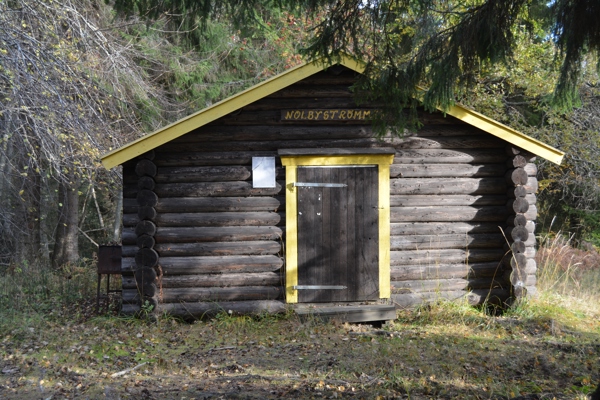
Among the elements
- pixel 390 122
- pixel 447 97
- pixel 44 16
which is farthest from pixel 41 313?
pixel 447 97

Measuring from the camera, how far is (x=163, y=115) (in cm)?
1608

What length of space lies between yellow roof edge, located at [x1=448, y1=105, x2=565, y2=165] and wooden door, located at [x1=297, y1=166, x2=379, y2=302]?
1.63 metres

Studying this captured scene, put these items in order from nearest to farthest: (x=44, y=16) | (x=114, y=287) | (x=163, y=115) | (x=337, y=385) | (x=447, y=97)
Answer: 1. (x=337, y=385)
2. (x=447, y=97)
3. (x=44, y=16)
4. (x=114, y=287)
5. (x=163, y=115)

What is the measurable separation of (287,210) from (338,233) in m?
0.89

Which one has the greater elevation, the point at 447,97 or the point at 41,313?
the point at 447,97

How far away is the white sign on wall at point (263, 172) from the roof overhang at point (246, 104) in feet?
2.94

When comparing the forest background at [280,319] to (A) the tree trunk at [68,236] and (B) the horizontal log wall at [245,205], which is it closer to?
(B) the horizontal log wall at [245,205]

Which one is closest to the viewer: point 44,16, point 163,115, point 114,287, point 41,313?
point 44,16

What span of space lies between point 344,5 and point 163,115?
9.83m

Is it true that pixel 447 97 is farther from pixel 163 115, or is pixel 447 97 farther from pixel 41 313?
pixel 163 115

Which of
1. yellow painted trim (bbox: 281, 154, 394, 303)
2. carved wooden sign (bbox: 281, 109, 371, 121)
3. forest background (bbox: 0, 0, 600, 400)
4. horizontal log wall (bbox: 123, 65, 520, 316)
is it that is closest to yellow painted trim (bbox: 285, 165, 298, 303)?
yellow painted trim (bbox: 281, 154, 394, 303)

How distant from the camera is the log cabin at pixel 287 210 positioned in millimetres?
9906

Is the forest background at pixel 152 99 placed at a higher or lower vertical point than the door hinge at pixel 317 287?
higher

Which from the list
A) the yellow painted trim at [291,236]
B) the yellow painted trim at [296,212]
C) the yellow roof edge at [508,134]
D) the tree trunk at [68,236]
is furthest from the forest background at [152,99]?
the yellow painted trim at [291,236]
